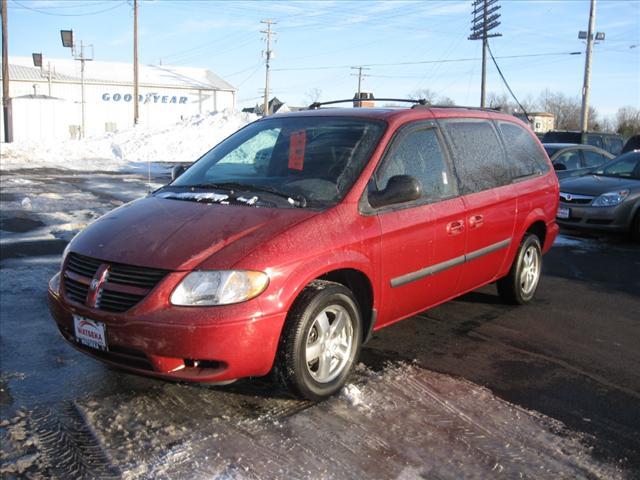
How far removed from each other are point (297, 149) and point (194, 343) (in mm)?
1808

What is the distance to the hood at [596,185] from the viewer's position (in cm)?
968

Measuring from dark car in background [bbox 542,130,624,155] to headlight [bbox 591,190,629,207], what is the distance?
31.1 ft

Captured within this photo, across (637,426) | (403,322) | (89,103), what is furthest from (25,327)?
(89,103)

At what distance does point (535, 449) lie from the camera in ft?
10.6

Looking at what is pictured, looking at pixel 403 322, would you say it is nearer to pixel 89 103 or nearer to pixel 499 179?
pixel 499 179

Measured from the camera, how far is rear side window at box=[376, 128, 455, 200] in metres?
4.28

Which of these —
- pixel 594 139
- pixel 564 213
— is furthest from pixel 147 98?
pixel 564 213

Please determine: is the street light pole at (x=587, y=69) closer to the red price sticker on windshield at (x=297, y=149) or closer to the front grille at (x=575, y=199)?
the front grille at (x=575, y=199)

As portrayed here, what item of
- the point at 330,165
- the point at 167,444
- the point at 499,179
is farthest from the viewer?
the point at 499,179

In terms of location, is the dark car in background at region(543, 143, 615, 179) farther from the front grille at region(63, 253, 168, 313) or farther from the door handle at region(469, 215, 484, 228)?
the front grille at region(63, 253, 168, 313)

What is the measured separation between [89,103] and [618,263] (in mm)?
56943

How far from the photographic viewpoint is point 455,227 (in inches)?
182

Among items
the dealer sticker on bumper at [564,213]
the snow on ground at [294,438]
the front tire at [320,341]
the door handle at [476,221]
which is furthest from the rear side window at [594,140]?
the front tire at [320,341]

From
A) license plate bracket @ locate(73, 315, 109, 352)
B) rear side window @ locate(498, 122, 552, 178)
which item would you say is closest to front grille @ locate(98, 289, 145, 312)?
license plate bracket @ locate(73, 315, 109, 352)
